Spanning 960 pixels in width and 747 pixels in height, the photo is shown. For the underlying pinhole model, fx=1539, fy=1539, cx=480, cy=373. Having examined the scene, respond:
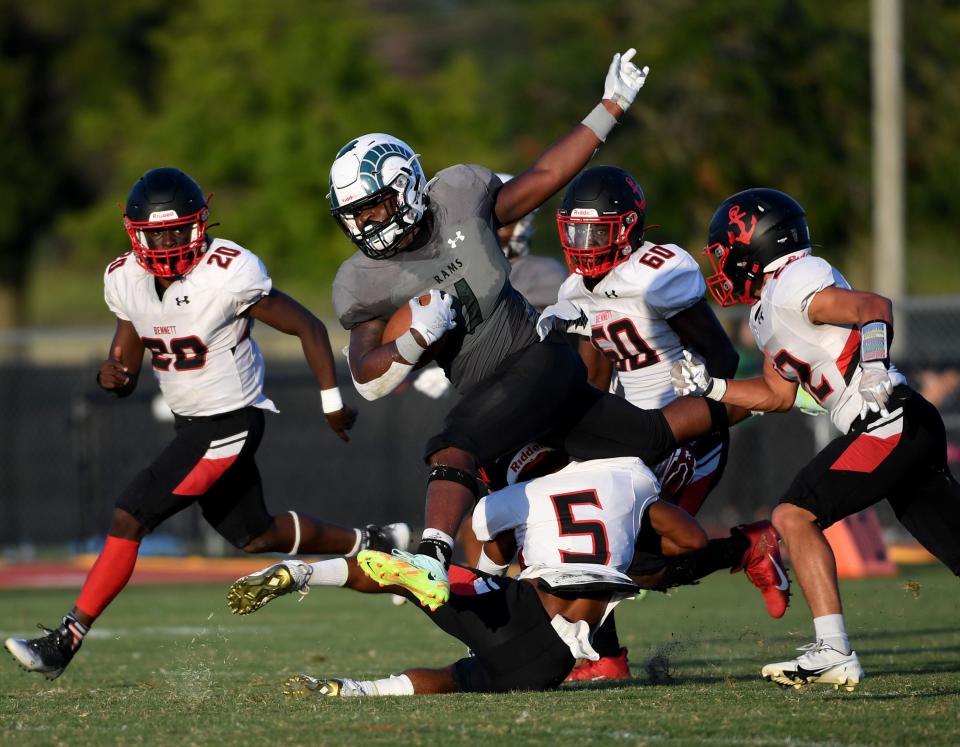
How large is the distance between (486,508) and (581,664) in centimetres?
102

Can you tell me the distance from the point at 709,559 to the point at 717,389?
0.67 metres

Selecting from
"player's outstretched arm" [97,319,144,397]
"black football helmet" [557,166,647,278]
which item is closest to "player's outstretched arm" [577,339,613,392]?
"black football helmet" [557,166,647,278]

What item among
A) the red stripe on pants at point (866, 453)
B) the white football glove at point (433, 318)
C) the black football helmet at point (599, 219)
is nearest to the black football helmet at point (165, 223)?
the white football glove at point (433, 318)

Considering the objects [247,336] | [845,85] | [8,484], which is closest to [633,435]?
[247,336]

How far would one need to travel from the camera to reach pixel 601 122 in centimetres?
593

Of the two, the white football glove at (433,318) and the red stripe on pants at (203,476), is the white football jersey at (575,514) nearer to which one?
the white football glove at (433,318)

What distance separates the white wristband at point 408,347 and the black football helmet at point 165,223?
141 centimetres

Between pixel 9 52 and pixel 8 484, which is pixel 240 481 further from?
pixel 9 52

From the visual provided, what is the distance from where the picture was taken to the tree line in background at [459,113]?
59.8 ft

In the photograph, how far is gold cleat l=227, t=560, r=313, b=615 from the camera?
16.1 feet

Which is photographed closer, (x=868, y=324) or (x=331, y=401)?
(x=868, y=324)

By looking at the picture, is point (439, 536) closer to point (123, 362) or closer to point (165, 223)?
point (165, 223)

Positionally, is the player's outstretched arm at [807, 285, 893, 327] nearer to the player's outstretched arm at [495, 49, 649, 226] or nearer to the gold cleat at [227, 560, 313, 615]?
the player's outstretched arm at [495, 49, 649, 226]

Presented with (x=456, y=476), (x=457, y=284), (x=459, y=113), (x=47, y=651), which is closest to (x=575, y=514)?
(x=456, y=476)
